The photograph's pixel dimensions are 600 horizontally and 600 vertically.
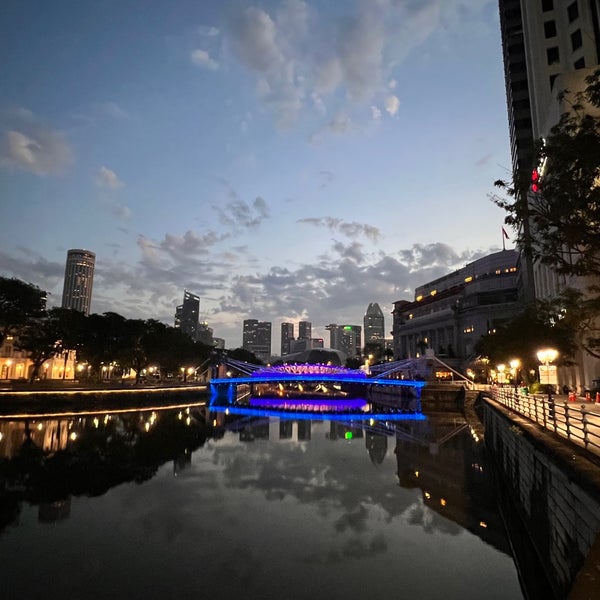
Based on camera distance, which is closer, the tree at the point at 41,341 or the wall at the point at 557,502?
the wall at the point at 557,502

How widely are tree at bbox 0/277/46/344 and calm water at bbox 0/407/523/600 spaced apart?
2807 centimetres

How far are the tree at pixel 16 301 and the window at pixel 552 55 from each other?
9245 centimetres

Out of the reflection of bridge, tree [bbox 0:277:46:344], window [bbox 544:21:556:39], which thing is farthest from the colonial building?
window [bbox 544:21:556:39]

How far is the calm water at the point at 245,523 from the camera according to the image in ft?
49.1

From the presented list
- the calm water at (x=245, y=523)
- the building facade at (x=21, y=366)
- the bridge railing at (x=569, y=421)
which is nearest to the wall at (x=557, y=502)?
the bridge railing at (x=569, y=421)

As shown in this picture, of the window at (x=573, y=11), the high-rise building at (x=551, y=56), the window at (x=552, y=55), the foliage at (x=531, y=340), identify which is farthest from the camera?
the window at (x=552, y=55)

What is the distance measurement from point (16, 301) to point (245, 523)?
193ft

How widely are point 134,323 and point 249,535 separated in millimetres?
76770

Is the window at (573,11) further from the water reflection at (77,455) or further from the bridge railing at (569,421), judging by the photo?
the water reflection at (77,455)

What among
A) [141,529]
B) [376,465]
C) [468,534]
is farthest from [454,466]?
[141,529]

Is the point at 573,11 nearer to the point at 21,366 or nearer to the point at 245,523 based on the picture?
the point at 245,523

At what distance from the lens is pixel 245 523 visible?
2109 centimetres

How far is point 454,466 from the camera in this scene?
110 feet

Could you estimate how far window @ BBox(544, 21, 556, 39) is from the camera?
75.8 m
